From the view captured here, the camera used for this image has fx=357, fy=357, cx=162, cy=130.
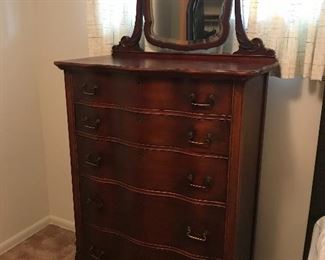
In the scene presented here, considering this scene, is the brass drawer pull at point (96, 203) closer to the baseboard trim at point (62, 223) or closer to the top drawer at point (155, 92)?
the top drawer at point (155, 92)

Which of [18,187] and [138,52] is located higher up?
[138,52]

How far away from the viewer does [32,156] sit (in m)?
2.36

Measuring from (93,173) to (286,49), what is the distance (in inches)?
38.4

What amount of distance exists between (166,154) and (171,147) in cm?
4

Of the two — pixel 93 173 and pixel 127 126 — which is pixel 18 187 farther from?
pixel 127 126

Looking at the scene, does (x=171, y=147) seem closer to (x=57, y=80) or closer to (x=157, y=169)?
(x=157, y=169)

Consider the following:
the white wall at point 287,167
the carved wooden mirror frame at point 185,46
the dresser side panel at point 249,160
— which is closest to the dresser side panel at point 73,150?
the carved wooden mirror frame at point 185,46

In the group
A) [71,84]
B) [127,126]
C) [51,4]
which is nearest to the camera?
[127,126]

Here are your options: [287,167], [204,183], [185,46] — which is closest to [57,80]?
[185,46]

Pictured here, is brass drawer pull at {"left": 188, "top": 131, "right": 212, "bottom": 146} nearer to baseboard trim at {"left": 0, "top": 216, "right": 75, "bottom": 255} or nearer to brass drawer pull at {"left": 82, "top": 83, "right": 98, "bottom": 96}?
brass drawer pull at {"left": 82, "top": 83, "right": 98, "bottom": 96}

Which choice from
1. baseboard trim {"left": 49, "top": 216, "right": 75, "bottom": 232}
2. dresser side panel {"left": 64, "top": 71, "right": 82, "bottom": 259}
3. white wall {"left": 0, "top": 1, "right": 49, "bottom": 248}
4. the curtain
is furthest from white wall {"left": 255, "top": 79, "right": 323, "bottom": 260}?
white wall {"left": 0, "top": 1, "right": 49, "bottom": 248}

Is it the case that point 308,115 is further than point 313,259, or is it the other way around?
point 308,115

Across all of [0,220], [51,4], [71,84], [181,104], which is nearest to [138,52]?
[71,84]

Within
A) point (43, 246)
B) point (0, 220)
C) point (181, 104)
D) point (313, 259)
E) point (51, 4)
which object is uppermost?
point (51, 4)
